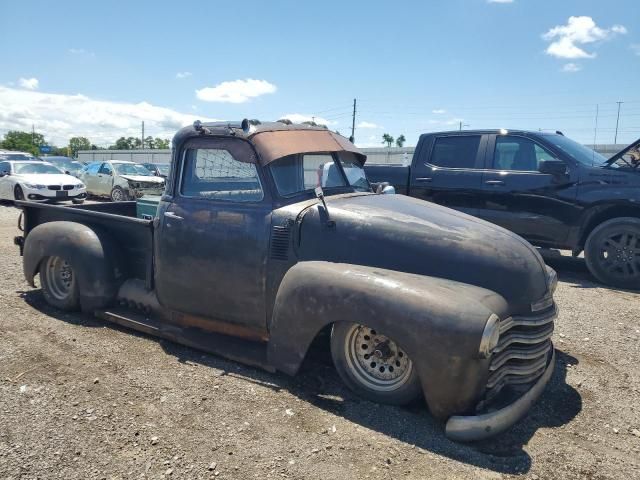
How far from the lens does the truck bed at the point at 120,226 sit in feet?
15.3

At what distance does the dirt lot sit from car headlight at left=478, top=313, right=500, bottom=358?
1.98ft

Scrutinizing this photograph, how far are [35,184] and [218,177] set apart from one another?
1449cm

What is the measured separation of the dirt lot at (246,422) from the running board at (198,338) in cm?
13

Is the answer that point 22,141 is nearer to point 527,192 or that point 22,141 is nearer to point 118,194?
point 118,194

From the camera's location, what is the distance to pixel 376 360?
3.39 metres

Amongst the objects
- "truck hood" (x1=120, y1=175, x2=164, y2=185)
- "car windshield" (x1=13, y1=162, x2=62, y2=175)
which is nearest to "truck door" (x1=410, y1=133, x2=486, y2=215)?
"truck hood" (x1=120, y1=175, x2=164, y2=185)

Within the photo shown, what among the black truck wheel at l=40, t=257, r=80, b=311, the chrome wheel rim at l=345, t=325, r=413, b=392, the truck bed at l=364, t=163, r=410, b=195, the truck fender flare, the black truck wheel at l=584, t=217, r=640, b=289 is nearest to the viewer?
the chrome wheel rim at l=345, t=325, r=413, b=392

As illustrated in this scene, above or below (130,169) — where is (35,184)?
below

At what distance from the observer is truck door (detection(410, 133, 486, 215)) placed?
Answer: 25.7 ft

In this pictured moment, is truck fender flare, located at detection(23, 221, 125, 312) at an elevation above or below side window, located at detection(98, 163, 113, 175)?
below

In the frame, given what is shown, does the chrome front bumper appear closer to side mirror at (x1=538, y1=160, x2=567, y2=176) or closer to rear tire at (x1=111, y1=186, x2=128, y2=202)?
side mirror at (x1=538, y1=160, x2=567, y2=176)

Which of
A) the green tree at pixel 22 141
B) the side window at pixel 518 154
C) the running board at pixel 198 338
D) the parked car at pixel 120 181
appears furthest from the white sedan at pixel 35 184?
the green tree at pixel 22 141

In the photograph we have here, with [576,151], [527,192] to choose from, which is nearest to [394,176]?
[527,192]

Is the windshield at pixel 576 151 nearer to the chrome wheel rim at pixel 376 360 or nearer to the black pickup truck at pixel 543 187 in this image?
the black pickup truck at pixel 543 187
